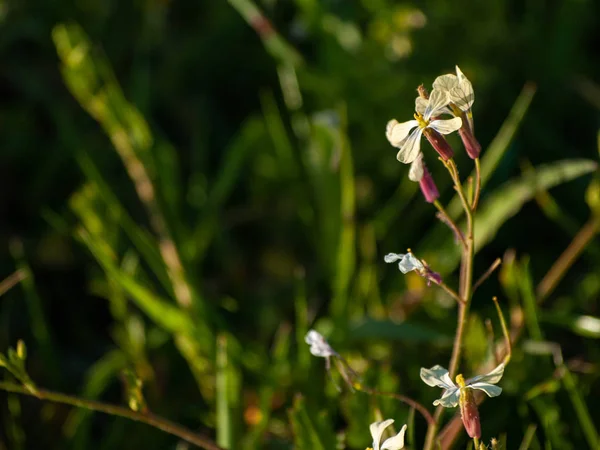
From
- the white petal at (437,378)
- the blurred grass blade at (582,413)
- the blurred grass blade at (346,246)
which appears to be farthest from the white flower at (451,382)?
the blurred grass blade at (346,246)

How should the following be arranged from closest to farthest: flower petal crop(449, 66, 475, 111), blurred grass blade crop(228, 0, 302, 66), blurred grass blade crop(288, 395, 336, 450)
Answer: flower petal crop(449, 66, 475, 111)
blurred grass blade crop(288, 395, 336, 450)
blurred grass blade crop(228, 0, 302, 66)

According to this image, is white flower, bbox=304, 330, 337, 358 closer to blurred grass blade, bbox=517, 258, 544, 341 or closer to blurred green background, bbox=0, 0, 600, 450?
blurred green background, bbox=0, 0, 600, 450

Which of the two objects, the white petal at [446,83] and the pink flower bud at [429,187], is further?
the pink flower bud at [429,187]

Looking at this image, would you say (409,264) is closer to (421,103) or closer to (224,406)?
(421,103)

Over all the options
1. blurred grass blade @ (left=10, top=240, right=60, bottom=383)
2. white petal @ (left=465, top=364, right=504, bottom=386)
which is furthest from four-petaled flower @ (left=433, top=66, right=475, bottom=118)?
blurred grass blade @ (left=10, top=240, right=60, bottom=383)

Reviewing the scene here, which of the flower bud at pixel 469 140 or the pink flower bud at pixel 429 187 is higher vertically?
the flower bud at pixel 469 140

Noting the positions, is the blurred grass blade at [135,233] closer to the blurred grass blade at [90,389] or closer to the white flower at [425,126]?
the blurred grass blade at [90,389]

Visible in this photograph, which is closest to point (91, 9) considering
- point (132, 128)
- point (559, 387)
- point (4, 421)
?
point (132, 128)

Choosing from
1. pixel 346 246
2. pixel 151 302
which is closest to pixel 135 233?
pixel 151 302
